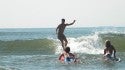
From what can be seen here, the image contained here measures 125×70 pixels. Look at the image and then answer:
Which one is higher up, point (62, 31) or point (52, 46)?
point (62, 31)

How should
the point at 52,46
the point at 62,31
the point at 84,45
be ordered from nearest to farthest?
the point at 62,31
the point at 84,45
the point at 52,46

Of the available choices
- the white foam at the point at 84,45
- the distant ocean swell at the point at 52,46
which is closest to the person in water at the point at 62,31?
the white foam at the point at 84,45

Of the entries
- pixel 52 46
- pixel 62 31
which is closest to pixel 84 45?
pixel 52 46

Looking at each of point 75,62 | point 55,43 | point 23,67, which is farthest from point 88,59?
point 55,43

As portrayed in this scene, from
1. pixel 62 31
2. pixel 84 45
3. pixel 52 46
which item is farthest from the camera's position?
pixel 52 46

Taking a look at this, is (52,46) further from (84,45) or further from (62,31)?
(62,31)

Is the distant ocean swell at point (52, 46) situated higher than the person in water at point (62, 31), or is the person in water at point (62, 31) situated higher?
the person in water at point (62, 31)

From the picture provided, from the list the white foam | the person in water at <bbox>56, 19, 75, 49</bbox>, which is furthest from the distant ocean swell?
the person in water at <bbox>56, 19, 75, 49</bbox>

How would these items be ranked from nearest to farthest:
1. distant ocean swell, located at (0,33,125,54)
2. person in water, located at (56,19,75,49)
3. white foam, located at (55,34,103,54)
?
1. person in water, located at (56,19,75,49)
2. white foam, located at (55,34,103,54)
3. distant ocean swell, located at (0,33,125,54)

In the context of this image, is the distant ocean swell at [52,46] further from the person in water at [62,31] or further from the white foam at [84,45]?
the person in water at [62,31]

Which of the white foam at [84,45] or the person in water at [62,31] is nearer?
the person in water at [62,31]

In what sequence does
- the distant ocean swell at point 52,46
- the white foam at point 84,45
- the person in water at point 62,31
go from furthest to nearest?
the distant ocean swell at point 52,46 < the white foam at point 84,45 < the person in water at point 62,31

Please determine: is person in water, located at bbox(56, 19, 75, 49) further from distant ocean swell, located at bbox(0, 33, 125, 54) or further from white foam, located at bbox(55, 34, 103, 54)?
distant ocean swell, located at bbox(0, 33, 125, 54)

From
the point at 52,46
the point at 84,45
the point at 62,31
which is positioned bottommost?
the point at 52,46
